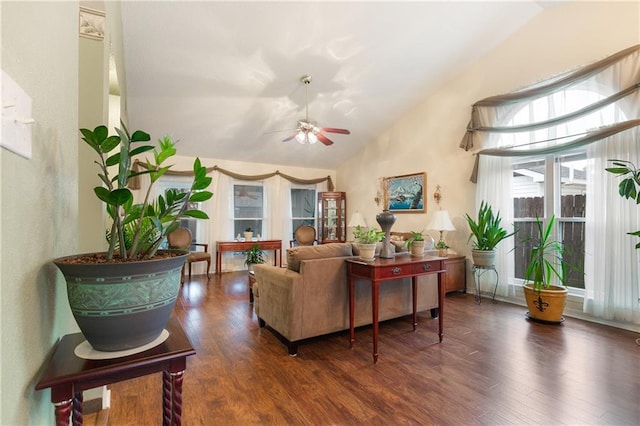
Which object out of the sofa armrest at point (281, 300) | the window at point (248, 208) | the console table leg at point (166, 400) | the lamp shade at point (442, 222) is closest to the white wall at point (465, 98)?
the lamp shade at point (442, 222)

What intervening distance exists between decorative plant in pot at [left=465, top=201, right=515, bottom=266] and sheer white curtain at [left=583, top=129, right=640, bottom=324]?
87cm

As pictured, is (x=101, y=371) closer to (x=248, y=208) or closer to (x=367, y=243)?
(x=367, y=243)

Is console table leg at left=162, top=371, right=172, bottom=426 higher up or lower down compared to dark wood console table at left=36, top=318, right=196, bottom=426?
lower down

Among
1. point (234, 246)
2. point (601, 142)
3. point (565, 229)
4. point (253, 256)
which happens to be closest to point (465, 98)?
point (601, 142)

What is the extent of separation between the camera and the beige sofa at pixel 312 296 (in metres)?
2.51

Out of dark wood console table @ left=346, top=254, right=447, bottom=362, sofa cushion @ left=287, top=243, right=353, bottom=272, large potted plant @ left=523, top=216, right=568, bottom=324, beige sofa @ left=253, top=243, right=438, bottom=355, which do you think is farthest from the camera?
large potted plant @ left=523, top=216, right=568, bottom=324

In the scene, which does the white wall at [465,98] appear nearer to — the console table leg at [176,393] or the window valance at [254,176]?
the window valance at [254,176]

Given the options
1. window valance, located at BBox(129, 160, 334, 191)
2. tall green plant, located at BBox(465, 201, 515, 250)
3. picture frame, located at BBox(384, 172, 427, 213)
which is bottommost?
tall green plant, located at BBox(465, 201, 515, 250)

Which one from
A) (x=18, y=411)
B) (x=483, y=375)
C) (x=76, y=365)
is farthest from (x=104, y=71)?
(x=483, y=375)

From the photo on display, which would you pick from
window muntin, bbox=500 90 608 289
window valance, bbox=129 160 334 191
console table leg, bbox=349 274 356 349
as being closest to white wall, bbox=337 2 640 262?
window muntin, bbox=500 90 608 289

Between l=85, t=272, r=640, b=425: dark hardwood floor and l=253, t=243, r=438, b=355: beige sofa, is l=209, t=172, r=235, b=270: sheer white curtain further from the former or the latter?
l=253, t=243, r=438, b=355: beige sofa

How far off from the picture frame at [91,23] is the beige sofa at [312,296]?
6.37 ft

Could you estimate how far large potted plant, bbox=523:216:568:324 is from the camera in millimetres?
3182

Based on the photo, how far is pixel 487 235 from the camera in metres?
3.95
